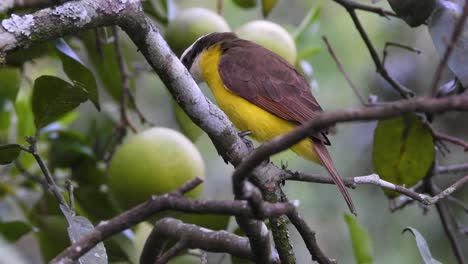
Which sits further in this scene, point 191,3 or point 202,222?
point 191,3

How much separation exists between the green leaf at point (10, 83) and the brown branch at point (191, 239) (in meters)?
1.27

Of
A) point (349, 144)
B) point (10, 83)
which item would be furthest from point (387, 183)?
point (349, 144)

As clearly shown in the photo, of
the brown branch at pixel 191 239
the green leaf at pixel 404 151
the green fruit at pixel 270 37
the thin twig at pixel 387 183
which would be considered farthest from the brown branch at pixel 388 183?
the green fruit at pixel 270 37

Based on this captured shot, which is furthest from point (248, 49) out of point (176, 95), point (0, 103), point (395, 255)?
point (395, 255)

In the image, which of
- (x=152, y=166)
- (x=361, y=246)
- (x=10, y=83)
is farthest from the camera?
(x=10, y=83)

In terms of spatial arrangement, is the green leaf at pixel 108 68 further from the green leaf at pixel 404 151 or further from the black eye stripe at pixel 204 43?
the green leaf at pixel 404 151

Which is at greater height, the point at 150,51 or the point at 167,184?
the point at 150,51

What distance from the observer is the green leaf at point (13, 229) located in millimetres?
2293

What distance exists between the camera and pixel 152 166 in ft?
7.55

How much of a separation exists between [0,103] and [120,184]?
631 mm

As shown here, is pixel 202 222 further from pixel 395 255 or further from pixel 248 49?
pixel 395 255

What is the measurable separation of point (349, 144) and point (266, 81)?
2.15 meters

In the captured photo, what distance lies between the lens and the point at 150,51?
170cm

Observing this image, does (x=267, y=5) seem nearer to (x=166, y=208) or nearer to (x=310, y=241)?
(x=310, y=241)
